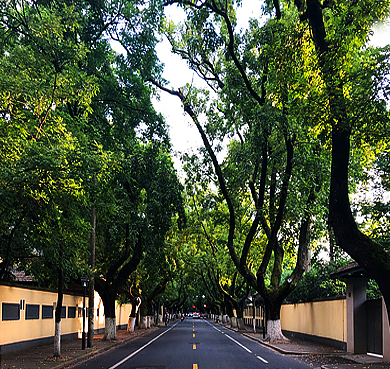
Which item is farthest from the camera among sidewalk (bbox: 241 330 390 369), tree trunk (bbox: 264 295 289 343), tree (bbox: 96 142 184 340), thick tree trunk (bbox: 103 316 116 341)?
thick tree trunk (bbox: 103 316 116 341)

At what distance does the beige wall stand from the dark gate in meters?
2.18

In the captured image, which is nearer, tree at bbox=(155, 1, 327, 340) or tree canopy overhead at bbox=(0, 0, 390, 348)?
tree canopy overhead at bbox=(0, 0, 390, 348)

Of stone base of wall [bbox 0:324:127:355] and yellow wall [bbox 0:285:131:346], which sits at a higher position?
yellow wall [bbox 0:285:131:346]

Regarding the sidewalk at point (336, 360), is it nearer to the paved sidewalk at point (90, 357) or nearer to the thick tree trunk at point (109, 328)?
the paved sidewalk at point (90, 357)

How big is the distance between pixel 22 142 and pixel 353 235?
8373 mm

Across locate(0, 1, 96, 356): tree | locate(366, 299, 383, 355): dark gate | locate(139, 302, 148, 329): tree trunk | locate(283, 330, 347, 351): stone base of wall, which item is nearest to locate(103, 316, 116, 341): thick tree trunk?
locate(283, 330, 347, 351): stone base of wall

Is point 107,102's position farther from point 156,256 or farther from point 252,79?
point 156,256

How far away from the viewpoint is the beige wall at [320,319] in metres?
21.5

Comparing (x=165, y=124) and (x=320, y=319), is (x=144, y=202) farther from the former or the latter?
(x=320, y=319)

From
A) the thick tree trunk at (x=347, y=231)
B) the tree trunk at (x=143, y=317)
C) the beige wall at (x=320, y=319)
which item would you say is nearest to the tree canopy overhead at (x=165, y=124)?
the thick tree trunk at (x=347, y=231)

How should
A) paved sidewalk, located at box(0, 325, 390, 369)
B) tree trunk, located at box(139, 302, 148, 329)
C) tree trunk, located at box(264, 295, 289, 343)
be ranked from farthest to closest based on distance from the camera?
tree trunk, located at box(139, 302, 148, 329)
tree trunk, located at box(264, 295, 289, 343)
paved sidewalk, located at box(0, 325, 390, 369)

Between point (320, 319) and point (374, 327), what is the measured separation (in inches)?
283

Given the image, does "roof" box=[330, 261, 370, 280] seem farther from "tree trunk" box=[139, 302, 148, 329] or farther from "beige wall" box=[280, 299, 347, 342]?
"tree trunk" box=[139, 302, 148, 329]

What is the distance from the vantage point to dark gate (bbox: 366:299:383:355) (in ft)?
58.1
